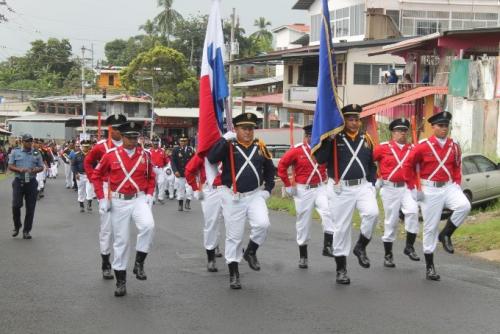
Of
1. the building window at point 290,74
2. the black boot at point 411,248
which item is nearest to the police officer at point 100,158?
the black boot at point 411,248

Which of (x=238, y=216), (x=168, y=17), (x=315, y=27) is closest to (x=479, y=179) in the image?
(x=238, y=216)

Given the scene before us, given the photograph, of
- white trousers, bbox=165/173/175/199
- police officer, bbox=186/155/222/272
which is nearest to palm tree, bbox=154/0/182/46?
white trousers, bbox=165/173/175/199

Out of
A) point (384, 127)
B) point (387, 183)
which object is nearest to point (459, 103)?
point (384, 127)

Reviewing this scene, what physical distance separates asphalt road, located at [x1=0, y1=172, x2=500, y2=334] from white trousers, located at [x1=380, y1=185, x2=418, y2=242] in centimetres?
49

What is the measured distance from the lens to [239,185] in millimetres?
9539

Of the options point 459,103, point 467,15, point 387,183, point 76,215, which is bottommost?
point 76,215

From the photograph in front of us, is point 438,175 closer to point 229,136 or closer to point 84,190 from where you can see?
point 229,136

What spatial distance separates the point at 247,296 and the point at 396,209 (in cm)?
375

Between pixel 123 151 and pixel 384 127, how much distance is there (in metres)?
22.0

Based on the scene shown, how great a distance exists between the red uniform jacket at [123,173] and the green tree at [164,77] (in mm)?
60624

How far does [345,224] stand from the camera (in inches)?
386

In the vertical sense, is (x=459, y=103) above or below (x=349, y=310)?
above

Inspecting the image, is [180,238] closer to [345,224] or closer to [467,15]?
[345,224]

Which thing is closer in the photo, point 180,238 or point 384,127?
point 180,238
